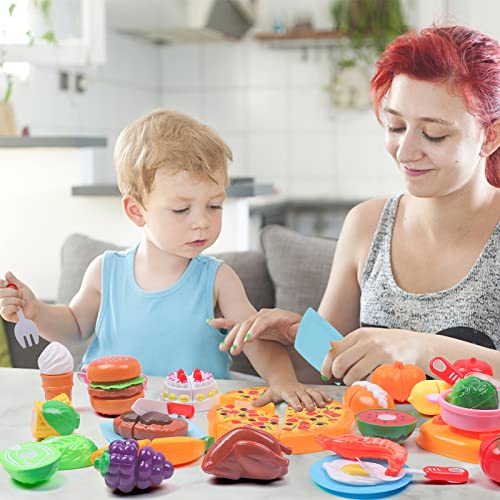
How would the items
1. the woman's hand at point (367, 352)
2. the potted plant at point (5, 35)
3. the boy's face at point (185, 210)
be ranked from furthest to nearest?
the potted plant at point (5, 35) → the boy's face at point (185, 210) → the woman's hand at point (367, 352)

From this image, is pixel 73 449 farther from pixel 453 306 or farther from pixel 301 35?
pixel 301 35

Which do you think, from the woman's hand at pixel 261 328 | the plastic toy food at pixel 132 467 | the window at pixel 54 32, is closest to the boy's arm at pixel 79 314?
the woman's hand at pixel 261 328

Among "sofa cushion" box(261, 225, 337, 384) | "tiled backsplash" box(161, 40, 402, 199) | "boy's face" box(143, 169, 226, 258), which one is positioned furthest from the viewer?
"tiled backsplash" box(161, 40, 402, 199)

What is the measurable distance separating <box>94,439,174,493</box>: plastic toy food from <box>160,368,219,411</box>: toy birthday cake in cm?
27

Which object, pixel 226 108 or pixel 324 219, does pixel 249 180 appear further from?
pixel 226 108

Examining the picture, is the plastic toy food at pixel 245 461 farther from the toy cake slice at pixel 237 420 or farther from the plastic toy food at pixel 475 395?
the plastic toy food at pixel 475 395

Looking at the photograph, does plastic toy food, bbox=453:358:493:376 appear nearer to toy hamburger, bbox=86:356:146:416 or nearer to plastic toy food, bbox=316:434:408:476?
plastic toy food, bbox=316:434:408:476

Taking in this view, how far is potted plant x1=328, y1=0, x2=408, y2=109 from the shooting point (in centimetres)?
460

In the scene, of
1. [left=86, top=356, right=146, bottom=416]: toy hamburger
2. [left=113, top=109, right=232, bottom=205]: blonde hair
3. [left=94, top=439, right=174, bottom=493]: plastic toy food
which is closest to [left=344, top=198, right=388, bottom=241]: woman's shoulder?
[left=113, top=109, right=232, bottom=205]: blonde hair

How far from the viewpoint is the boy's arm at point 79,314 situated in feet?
4.77

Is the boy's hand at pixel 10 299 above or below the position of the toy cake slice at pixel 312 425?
above

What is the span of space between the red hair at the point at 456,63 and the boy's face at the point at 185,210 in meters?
0.38

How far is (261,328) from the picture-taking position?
1198 millimetres

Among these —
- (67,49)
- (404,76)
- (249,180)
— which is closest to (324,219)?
(249,180)
